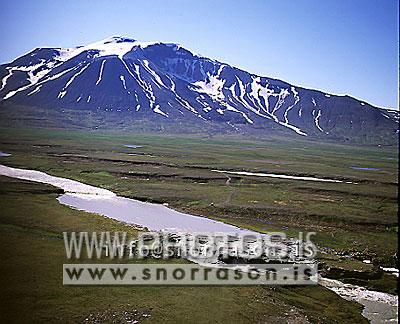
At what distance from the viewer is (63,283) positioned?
23641 mm

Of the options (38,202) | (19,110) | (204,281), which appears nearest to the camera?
(204,281)

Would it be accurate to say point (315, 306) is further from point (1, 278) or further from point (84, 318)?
point (1, 278)

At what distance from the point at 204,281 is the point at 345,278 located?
1018 cm

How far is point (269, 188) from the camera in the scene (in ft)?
209

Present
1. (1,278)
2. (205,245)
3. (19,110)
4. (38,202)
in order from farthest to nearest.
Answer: (19,110) → (38,202) → (205,245) → (1,278)

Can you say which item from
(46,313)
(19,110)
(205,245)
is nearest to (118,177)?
(205,245)

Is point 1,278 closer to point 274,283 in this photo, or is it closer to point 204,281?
point 204,281

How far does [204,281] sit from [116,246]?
26.4 feet

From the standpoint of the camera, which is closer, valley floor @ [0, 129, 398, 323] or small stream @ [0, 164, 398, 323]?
valley floor @ [0, 129, 398, 323]

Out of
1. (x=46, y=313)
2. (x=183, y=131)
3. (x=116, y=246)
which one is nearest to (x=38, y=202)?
(x=116, y=246)

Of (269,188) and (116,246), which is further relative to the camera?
(269,188)

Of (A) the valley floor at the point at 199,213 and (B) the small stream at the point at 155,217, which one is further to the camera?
(B) the small stream at the point at 155,217

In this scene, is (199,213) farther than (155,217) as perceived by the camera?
Yes

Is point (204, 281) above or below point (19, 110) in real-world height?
below
